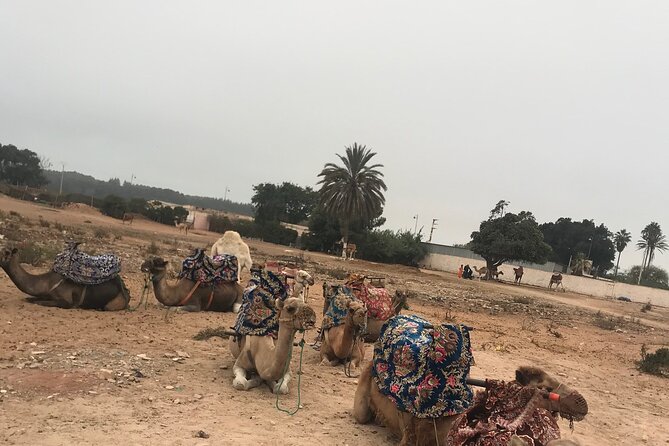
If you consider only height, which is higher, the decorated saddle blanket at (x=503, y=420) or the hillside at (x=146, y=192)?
the hillside at (x=146, y=192)

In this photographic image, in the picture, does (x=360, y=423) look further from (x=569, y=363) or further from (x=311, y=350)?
(x=569, y=363)

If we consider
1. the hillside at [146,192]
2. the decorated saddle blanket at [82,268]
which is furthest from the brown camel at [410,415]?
the hillside at [146,192]

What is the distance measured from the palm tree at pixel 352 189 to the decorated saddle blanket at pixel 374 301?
41594 millimetres

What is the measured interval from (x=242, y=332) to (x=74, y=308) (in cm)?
511

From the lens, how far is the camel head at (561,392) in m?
3.45

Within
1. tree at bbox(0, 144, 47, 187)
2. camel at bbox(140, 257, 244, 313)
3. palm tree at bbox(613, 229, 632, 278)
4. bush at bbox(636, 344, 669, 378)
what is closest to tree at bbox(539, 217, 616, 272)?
palm tree at bbox(613, 229, 632, 278)

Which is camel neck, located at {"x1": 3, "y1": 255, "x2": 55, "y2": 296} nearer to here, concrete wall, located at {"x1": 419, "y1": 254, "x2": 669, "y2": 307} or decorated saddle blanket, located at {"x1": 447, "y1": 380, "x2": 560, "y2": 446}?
decorated saddle blanket, located at {"x1": 447, "y1": 380, "x2": 560, "y2": 446}

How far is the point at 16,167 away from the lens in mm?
79688

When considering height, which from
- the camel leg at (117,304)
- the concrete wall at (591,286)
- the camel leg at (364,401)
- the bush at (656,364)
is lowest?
the camel leg at (117,304)

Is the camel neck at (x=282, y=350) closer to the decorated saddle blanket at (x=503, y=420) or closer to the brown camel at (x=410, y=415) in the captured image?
the brown camel at (x=410, y=415)

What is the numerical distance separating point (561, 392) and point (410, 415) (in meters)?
1.40

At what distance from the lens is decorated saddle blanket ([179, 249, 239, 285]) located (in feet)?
36.8

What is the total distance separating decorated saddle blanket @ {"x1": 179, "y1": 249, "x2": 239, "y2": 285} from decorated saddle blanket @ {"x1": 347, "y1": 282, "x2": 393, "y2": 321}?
357cm

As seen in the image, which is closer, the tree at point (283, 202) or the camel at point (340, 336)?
the camel at point (340, 336)
